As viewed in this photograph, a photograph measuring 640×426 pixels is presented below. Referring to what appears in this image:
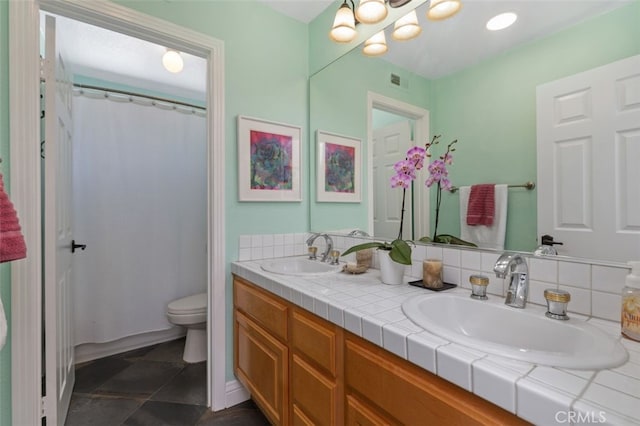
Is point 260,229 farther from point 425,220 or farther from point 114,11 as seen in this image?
point 114,11

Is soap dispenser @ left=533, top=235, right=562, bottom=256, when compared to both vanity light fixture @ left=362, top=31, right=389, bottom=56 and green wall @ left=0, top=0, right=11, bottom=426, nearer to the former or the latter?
vanity light fixture @ left=362, top=31, right=389, bottom=56

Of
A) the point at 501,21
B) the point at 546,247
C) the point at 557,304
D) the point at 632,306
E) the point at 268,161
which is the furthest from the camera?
the point at 268,161

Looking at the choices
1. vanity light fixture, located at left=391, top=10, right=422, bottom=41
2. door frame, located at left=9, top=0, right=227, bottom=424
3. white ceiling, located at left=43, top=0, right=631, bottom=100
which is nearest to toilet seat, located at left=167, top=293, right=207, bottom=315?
door frame, located at left=9, top=0, right=227, bottom=424

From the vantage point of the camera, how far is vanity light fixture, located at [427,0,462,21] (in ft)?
3.70

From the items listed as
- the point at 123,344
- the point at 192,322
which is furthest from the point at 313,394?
the point at 123,344

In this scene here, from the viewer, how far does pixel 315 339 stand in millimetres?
969

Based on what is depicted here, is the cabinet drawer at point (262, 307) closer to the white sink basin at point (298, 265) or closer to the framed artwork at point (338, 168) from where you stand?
the white sink basin at point (298, 265)

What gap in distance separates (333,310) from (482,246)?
612mm

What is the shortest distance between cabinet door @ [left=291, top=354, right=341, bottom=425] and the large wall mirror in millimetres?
710

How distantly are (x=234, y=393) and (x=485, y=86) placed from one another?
6.38ft

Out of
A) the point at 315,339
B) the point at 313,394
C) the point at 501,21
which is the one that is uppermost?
the point at 501,21

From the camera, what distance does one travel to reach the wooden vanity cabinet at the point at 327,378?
0.60 metres

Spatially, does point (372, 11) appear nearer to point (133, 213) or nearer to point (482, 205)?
point (482, 205)

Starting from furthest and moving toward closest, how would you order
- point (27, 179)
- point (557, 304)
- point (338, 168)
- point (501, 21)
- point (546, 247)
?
point (338, 168) < point (27, 179) < point (501, 21) < point (546, 247) < point (557, 304)
